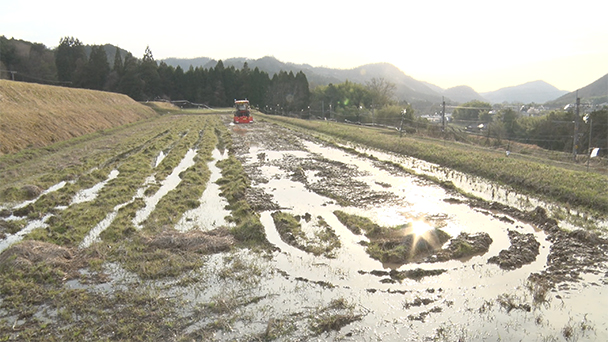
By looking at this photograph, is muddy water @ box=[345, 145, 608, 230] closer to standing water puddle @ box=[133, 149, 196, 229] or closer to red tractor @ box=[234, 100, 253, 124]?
standing water puddle @ box=[133, 149, 196, 229]

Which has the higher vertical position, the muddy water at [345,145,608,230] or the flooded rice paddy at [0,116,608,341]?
the muddy water at [345,145,608,230]

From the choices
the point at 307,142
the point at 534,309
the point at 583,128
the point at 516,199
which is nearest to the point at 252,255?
the point at 534,309

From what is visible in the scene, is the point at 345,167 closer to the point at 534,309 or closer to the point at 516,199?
the point at 516,199

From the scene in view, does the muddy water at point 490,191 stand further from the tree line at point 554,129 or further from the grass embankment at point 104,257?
the grass embankment at point 104,257

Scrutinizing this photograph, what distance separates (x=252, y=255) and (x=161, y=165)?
10.8 metres

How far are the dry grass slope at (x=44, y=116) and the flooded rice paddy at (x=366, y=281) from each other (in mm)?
10975

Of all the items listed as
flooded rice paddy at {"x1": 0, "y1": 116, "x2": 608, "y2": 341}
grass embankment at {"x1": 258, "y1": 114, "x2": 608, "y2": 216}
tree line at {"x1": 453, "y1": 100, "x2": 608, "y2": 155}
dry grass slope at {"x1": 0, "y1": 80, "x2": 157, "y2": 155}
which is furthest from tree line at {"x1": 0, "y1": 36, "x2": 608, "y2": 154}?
flooded rice paddy at {"x1": 0, "y1": 116, "x2": 608, "y2": 341}

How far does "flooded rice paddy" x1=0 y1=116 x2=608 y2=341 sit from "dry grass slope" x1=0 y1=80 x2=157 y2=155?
1098 centimetres

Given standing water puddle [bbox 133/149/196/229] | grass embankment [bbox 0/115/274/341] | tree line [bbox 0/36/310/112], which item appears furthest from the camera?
tree line [bbox 0/36/310/112]

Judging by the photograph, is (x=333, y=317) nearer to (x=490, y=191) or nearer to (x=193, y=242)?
(x=193, y=242)

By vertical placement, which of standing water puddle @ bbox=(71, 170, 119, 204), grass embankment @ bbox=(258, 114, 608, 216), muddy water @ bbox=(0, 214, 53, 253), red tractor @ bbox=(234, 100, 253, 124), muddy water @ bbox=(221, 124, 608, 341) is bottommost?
muddy water @ bbox=(0, 214, 53, 253)

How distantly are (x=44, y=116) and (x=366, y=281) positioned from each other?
24.5 m

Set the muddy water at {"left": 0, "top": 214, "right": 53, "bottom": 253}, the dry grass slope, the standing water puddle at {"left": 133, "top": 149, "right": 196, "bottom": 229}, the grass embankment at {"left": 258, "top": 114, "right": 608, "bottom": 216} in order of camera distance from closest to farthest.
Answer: the muddy water at {"left": 0, "top": 214, "right": 53, "bottom": 253}
the standing water puddle at {"left": 133, "top": 149, "right": 196, "bottom": 229}
the grass embankment at {"left": 258, "top": 114, "right": 608, "bottom": 216}
the dry grass slope

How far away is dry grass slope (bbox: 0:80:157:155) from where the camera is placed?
19594 millimetres
